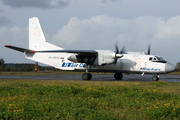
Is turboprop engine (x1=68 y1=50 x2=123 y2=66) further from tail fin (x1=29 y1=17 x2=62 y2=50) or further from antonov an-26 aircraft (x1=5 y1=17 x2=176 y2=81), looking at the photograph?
tail fin (x1=29 y1=17 x2=62 y2=50)

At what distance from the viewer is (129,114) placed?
7.93 meters

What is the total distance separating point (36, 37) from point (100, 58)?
39.2ft

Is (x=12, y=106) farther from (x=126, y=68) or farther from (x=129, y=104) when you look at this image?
(x=126, y=68)

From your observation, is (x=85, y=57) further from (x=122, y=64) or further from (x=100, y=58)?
(x=122, y=64)

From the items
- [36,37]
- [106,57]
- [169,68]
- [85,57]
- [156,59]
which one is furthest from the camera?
[36,37]

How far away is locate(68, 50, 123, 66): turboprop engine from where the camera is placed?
1023 inches

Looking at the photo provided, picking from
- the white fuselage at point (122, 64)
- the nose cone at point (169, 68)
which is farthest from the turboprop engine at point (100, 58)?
the nose cone at point (169, 68)

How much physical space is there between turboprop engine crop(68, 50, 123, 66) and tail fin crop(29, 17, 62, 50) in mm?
7142

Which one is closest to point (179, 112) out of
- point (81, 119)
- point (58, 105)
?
point (81, 119)

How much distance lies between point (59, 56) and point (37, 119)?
75.6ft

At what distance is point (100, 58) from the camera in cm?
2650

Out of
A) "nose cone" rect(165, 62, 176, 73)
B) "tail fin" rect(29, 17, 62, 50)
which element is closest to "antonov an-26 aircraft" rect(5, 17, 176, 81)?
"nose cone" rect(165, 62, 176, 73)

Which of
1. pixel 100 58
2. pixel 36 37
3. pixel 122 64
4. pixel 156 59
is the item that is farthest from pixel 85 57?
pixel 36 37

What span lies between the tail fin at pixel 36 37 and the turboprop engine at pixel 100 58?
7.14 metres
